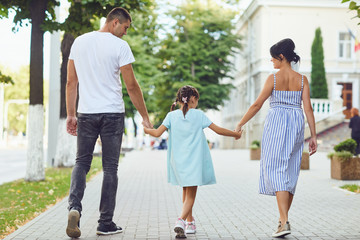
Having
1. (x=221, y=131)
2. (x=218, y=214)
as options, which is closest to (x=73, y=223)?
(x=221, y=131)

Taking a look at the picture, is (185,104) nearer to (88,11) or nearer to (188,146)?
(188,146)

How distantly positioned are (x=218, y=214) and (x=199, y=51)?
38.3 metres

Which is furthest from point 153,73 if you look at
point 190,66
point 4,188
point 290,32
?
point 4,188

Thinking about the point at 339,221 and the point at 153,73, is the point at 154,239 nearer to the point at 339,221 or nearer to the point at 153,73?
the point at 339,221

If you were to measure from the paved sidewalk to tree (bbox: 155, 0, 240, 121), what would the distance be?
32.8 metres

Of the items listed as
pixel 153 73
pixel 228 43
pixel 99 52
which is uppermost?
pixel 228 43

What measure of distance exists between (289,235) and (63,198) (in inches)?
198

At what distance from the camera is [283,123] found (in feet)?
21.6

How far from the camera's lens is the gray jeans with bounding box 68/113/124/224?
6340 millimetres

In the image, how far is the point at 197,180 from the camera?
21.3 feet

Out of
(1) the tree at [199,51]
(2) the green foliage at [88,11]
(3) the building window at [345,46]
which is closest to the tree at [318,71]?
(3) the building window at [345,46]

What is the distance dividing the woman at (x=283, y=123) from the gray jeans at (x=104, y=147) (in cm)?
133

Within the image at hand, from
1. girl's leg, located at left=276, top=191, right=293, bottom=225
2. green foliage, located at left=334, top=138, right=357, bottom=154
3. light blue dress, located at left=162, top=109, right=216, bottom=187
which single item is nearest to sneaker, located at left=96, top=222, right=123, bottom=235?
light blue dress, located at left=162, top=109, right=216, bottom=187

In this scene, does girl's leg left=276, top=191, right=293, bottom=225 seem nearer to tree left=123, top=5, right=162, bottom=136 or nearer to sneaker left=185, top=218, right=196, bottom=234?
sneaker left=185, top=218, right=196, bottom=234
